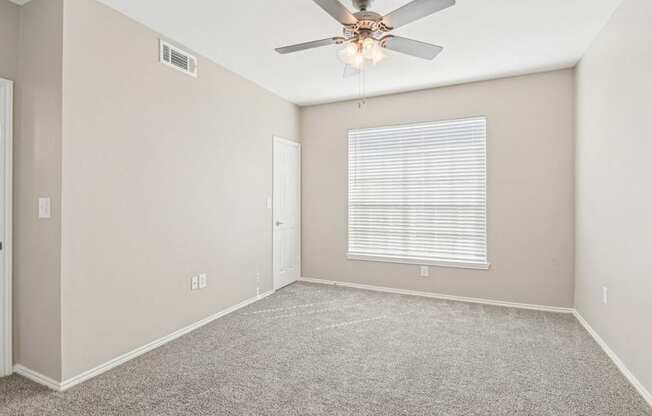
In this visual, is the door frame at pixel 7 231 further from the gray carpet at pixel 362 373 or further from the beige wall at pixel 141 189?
the beige wall at pixel 141 189

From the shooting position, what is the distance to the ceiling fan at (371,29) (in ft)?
6.29

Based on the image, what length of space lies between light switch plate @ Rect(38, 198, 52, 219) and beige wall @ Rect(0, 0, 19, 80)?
36.4 inches

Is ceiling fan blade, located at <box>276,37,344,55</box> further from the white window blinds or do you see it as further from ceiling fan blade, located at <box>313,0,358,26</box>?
the white window blinds

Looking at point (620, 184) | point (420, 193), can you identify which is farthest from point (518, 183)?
point (620, 184)

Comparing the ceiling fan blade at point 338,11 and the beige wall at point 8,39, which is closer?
the ceiling fan blade at point 338,11

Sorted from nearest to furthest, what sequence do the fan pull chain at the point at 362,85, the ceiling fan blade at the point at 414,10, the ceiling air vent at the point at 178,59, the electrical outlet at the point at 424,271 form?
the ceiling fan blade at the point at 414,10 < the ceiling air vent at the point at 178,59 < the fan pull chain at the point at 362,85 < the electrical outlet at the point at 424,271

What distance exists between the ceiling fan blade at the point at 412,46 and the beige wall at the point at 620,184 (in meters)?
1.27

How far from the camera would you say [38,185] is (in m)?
2.30

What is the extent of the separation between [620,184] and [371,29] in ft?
6.99

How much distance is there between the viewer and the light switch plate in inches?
88.3

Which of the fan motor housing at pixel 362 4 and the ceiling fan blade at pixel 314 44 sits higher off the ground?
the fan motor housing at pixel 362 4

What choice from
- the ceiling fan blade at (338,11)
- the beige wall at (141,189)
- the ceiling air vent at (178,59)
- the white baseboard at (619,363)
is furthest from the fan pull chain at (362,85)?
the white baseboard at (619,363)

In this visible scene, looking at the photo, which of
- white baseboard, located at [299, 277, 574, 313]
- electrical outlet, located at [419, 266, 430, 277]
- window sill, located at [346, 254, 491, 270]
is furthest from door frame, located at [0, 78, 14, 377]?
electrical outlet, located at [419, 266, 430, 277]

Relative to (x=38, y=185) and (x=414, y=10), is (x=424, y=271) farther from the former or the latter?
(x=38, y=185)
